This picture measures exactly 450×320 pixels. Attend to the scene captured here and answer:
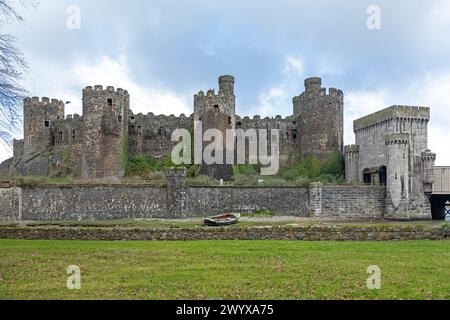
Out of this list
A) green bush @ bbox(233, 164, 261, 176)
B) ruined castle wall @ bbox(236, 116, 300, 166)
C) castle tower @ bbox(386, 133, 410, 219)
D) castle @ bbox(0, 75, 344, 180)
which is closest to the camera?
castle tower @ bbox(386, 133, 410, 219)

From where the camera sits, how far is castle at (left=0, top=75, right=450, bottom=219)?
177 ft

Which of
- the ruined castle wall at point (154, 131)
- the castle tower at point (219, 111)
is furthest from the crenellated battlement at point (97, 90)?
the castle tower at point (219, 111)

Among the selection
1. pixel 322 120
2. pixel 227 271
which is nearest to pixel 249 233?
pixel 227 271

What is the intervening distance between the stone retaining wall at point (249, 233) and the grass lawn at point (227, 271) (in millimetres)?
3244

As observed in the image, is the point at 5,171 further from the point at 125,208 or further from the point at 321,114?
the point at 321,114

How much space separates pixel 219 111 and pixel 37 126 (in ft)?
71.2

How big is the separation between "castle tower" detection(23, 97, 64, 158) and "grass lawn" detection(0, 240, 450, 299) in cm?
3961

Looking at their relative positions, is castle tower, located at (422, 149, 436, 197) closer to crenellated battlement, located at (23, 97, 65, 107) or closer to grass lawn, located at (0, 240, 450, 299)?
grass lawn, located at (0, 240, 450, 299)

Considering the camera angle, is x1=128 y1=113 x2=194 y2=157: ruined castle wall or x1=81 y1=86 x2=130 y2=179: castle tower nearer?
x1=81 y1=86 x2=130 y2=179: castle tower

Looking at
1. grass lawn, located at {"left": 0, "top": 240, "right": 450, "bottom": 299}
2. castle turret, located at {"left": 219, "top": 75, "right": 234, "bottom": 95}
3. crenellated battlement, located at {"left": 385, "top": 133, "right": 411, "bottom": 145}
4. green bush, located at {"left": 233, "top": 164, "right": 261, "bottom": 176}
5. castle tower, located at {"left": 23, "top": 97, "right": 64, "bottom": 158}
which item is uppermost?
Result: castle turret, located at {"left": 219, "top": 75, "right": 234, "bottom": 95}

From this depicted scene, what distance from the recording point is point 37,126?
210 ft

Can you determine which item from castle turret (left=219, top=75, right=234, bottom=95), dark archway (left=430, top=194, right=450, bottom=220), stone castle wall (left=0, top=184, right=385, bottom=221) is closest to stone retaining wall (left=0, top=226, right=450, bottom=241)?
stone castle wall (left=0, top=184, right=385, bottom=221)

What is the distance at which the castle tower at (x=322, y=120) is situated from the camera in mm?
64562

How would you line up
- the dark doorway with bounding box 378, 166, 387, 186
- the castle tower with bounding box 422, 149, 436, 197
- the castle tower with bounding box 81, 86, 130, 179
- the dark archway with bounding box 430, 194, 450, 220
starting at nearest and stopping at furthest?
the castle tower with bounding box 422, 149, 436, 197 → the castle tower with bounding box 81, 86, 130, 179 → the dark doorway with bounding box 378, 166, 387, 186 → the dark archway with bounding box 430, 194, 450, 220
